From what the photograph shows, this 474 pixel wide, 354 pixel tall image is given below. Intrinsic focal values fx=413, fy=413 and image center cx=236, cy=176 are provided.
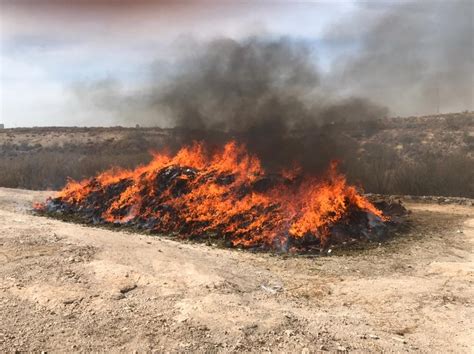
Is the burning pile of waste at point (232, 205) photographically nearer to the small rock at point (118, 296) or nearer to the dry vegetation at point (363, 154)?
the small rock at point (118, 296)

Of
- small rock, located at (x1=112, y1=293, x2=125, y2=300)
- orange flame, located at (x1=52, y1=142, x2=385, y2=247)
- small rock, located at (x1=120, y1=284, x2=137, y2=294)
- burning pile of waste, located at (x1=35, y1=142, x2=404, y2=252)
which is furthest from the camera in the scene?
orange flame, located at (x1=52, y1=142, x2=385, y2=247)

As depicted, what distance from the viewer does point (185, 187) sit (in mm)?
15000

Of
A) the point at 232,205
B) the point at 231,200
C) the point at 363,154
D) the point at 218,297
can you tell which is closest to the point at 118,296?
the point at 218,297

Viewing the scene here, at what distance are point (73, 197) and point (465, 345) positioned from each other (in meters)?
14.8

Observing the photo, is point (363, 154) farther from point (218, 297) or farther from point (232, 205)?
point (218, 297)

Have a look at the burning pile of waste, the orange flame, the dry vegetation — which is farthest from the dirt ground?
the dry vegetation

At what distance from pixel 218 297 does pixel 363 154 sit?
92.6 feet

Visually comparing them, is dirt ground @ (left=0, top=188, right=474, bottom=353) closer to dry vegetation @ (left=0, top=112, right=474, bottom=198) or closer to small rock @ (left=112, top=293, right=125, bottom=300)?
small rock @ (left=112, top=293, right=125, bottom=300)

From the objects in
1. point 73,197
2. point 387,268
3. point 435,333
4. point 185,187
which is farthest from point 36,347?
point 73,197

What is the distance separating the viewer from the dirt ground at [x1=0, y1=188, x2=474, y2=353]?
6.02m

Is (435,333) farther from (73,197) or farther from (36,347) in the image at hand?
(73,197)

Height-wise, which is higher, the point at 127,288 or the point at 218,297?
the point at 127,288

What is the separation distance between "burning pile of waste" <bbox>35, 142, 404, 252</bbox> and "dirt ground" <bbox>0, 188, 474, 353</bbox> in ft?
4.33

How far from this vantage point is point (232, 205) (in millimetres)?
13562
